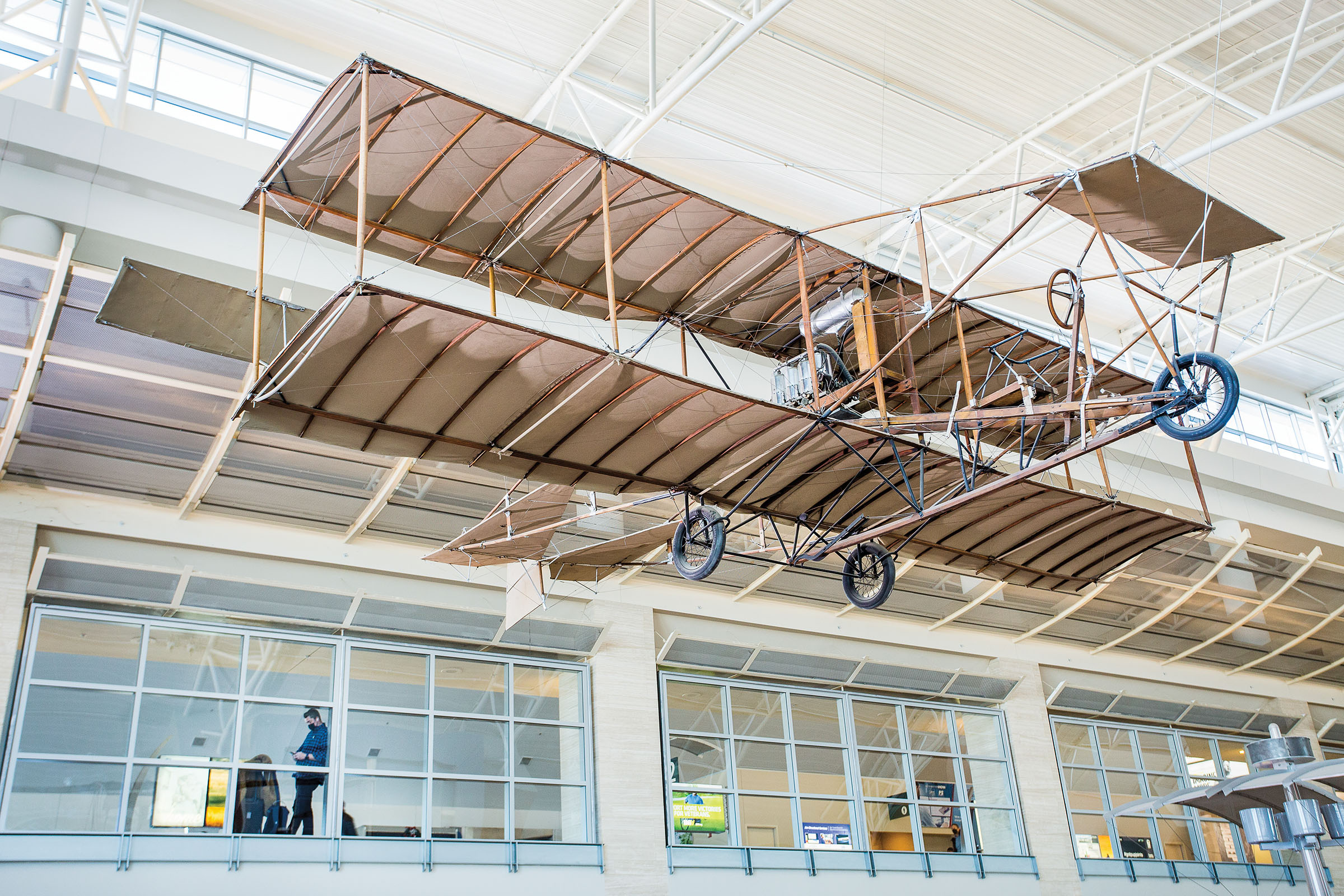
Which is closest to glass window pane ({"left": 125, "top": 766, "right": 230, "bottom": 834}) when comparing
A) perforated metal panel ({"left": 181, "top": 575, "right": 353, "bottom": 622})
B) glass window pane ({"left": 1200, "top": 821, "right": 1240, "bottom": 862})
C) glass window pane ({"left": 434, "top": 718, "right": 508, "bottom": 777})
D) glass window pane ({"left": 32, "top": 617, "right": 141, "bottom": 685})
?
glass window pane ({"left": 32, "top": 617, "right": 141, "bottom": 685})

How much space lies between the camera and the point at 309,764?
1752cm

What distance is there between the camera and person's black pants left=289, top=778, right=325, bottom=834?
17.0 metres

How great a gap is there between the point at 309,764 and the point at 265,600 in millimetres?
2907

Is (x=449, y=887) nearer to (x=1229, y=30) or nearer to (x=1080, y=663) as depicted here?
(x=1080, y=663)

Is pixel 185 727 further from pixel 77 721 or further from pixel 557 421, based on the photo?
pixel 557 421

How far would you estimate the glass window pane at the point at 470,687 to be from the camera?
19.5 meters

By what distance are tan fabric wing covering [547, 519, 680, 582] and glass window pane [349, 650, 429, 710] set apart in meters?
3.94

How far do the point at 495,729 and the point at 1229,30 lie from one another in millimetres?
18969

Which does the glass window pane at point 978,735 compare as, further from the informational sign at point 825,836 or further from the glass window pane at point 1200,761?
the glass window pane at point 1200,761

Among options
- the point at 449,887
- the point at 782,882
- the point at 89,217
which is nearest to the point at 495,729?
the point at 449,887

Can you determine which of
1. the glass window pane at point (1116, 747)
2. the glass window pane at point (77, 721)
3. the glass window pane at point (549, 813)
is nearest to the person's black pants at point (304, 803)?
the glass window pane at point (77, 721)

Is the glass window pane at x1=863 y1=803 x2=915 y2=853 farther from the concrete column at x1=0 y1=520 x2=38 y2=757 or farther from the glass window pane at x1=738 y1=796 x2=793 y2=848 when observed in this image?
the concrete column at x1=0 y1=520 x2=38 y2=757

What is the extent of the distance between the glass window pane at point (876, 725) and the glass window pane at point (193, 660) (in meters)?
13.8

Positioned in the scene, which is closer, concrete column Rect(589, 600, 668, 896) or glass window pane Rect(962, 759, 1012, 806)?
concrete column Rect(589, 600, 668, 896)
